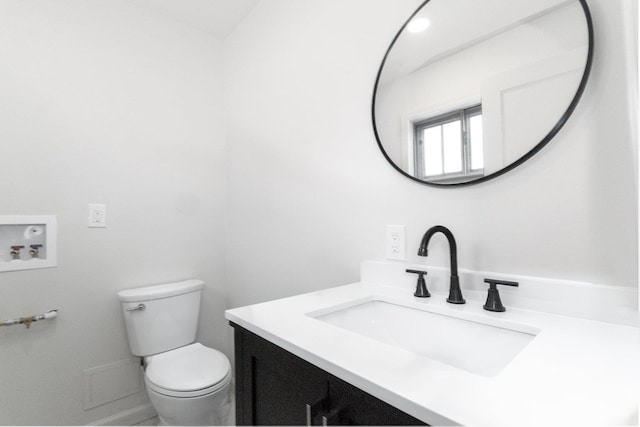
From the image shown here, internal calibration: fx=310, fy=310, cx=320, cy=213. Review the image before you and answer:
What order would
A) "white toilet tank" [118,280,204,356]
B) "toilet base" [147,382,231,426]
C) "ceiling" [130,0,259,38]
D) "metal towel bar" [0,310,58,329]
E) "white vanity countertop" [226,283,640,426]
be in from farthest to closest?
"ceiling" [130,0,259,38], "white toilet tank" [118,280,204,356], "metal towel bar" [0,310,58,329], "toilet base" [147,382,231,426], "white vanity countertop" [226,283,640,426]

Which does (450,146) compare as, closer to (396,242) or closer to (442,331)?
(396,242)

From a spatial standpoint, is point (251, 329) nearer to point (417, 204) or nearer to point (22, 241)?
point (417, 204)

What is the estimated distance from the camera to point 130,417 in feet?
5.49

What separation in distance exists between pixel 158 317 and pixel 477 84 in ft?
5.69

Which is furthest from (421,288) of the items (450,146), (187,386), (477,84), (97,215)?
(97,215)

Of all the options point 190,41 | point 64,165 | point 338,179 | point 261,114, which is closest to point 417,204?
point 338,179

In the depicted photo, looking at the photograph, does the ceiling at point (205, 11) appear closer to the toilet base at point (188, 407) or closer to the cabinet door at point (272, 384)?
the cabinet door at point (272, 384)

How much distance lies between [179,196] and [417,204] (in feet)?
4.86

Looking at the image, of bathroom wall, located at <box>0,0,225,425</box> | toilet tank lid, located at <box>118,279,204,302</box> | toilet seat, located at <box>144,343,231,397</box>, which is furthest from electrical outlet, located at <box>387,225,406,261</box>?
bathroom wall, located at <box>0,0,225,425</box>

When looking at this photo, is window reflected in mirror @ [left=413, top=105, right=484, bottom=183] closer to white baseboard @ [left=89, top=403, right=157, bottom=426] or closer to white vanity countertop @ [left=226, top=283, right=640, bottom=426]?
white vanity countertop @ [left=226, top=283, right=640, bottom=426]

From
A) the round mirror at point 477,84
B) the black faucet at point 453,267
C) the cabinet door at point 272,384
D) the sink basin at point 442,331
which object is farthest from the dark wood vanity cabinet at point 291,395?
the round mirror at point 477,84

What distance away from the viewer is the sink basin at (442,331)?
2.32ft

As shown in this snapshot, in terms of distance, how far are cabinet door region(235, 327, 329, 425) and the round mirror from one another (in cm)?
68

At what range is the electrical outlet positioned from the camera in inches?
42.0
